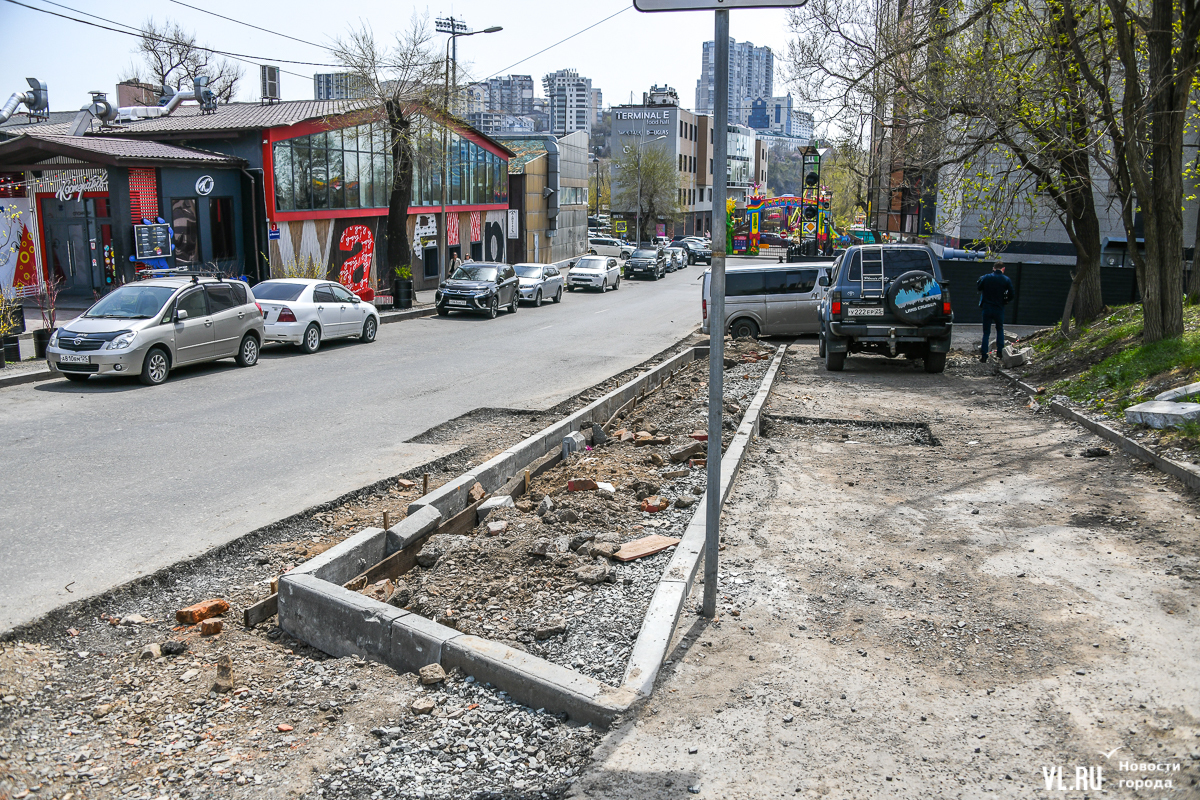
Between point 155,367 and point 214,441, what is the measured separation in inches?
204

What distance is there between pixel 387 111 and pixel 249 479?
23.6m

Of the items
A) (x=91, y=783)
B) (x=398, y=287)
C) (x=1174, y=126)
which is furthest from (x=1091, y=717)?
(x=398, y=287)

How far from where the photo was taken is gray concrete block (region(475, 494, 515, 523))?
24.7ft

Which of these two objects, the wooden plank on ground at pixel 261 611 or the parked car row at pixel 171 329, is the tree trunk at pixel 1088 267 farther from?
the wooden plank on ground at pixel 261 611

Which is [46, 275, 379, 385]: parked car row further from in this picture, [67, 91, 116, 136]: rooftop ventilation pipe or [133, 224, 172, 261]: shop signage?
[67, 91, 116, 136]: rooftop ventilation pipe

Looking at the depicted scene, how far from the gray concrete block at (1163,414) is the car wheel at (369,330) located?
54.3 feet

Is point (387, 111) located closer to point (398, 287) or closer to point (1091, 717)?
point (398, 287)

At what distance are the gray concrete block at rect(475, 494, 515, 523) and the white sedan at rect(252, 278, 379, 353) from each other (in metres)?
12.3

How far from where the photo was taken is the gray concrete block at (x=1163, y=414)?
357 inches

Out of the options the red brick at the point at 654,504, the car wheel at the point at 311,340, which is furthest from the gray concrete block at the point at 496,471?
the car wheel at the point at 311,340

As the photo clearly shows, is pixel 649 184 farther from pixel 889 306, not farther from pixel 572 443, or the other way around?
pixel 572 443

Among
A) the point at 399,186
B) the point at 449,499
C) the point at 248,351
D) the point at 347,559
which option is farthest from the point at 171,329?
the point at 399,186

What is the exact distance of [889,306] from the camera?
1557 centimetres

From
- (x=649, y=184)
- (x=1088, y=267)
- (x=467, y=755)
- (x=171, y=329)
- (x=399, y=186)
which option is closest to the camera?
(x=467, y=755)
